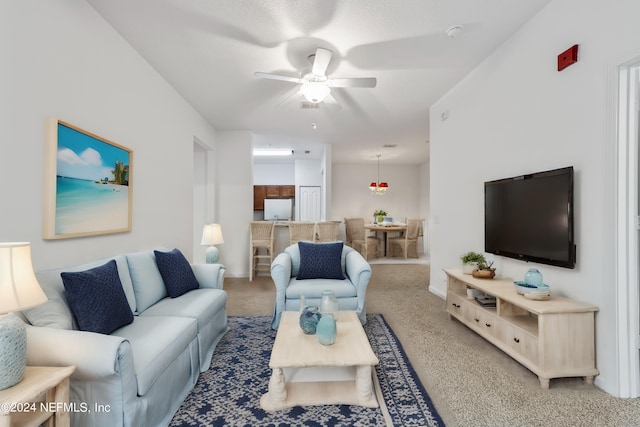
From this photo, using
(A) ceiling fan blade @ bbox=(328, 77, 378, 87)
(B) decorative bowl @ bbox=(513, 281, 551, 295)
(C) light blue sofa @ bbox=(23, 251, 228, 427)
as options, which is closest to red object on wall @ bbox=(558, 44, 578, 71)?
(A) ceiling fan blade @ bbox=(328, 77, 378, 87)

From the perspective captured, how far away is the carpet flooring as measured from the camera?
1.66 m

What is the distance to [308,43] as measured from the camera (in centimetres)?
267

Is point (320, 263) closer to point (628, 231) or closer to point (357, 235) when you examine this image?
point (628, 231)

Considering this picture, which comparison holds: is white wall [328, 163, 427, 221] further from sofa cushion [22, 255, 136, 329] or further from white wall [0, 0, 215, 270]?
sofa cushion [22, 255, 136, 329]

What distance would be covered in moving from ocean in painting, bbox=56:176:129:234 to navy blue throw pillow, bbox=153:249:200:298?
431mm

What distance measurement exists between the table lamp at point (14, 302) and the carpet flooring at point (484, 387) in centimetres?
199

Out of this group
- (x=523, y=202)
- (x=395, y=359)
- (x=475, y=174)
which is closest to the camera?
(x=395, y=359)

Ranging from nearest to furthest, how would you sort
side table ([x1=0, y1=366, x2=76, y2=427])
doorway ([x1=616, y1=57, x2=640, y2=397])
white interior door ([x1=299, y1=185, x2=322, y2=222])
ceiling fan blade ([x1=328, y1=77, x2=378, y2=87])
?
side table ([x1=0, y1=366, x2=76, y2=427])
doorway ([x1=616, y1=57, x2=640, y2=397])
ceiling fan blade ([x1=328, y1=77, x2=378, y2=87])
white interior door ([x1=299, y1=185, x2=322, y2=222])

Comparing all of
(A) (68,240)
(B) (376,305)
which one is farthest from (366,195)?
(A) (68,240)

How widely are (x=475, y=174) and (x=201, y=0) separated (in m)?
2.95

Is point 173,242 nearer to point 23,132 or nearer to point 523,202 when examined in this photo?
point 23,132

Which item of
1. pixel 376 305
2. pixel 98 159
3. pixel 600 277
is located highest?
pixel 98 159

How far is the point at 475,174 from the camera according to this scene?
3250 mm

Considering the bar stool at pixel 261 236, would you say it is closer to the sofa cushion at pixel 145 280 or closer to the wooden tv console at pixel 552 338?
the sofa cushion at pixel 145 280
